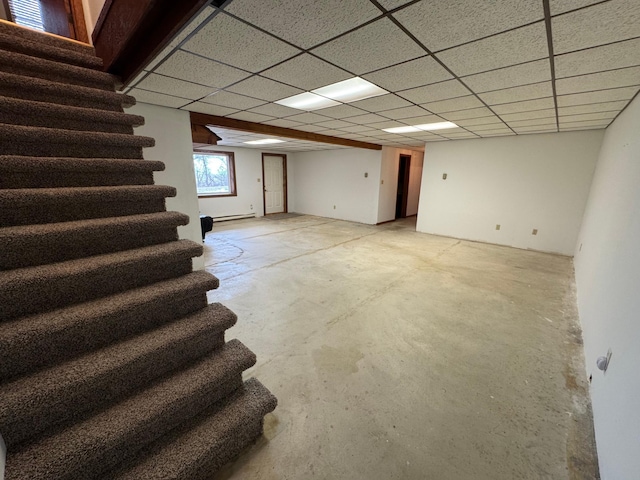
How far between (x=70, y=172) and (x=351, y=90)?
2377 mm

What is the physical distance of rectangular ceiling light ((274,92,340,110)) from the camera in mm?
2770

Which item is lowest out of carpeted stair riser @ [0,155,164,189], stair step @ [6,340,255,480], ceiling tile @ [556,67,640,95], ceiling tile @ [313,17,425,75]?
stair step @ [6,340,255,480]

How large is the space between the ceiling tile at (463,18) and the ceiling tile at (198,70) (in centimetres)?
141

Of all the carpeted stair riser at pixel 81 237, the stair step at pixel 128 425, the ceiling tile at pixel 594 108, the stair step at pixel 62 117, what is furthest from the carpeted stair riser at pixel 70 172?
the ceiling tile at pixel 594 108

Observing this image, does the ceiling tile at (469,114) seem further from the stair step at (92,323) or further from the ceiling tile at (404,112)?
the stair step at (92,323)

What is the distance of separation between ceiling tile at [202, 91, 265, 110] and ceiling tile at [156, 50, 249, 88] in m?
0.35

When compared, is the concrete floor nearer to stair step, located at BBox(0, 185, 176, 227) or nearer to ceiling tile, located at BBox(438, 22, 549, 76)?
stair step, located at BBox(0, 185, 176, 227)

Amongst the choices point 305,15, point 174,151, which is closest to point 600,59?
point 305,15

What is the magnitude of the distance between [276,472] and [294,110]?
11.6 feet

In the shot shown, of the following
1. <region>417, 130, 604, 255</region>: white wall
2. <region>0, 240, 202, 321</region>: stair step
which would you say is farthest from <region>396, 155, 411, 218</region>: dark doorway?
<region>0, 240, 202, 321</region>: stair step

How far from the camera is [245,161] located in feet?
26.0

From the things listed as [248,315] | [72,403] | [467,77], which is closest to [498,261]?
[467,77]

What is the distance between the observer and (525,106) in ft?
9.62

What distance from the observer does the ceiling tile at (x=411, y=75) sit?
194cm
